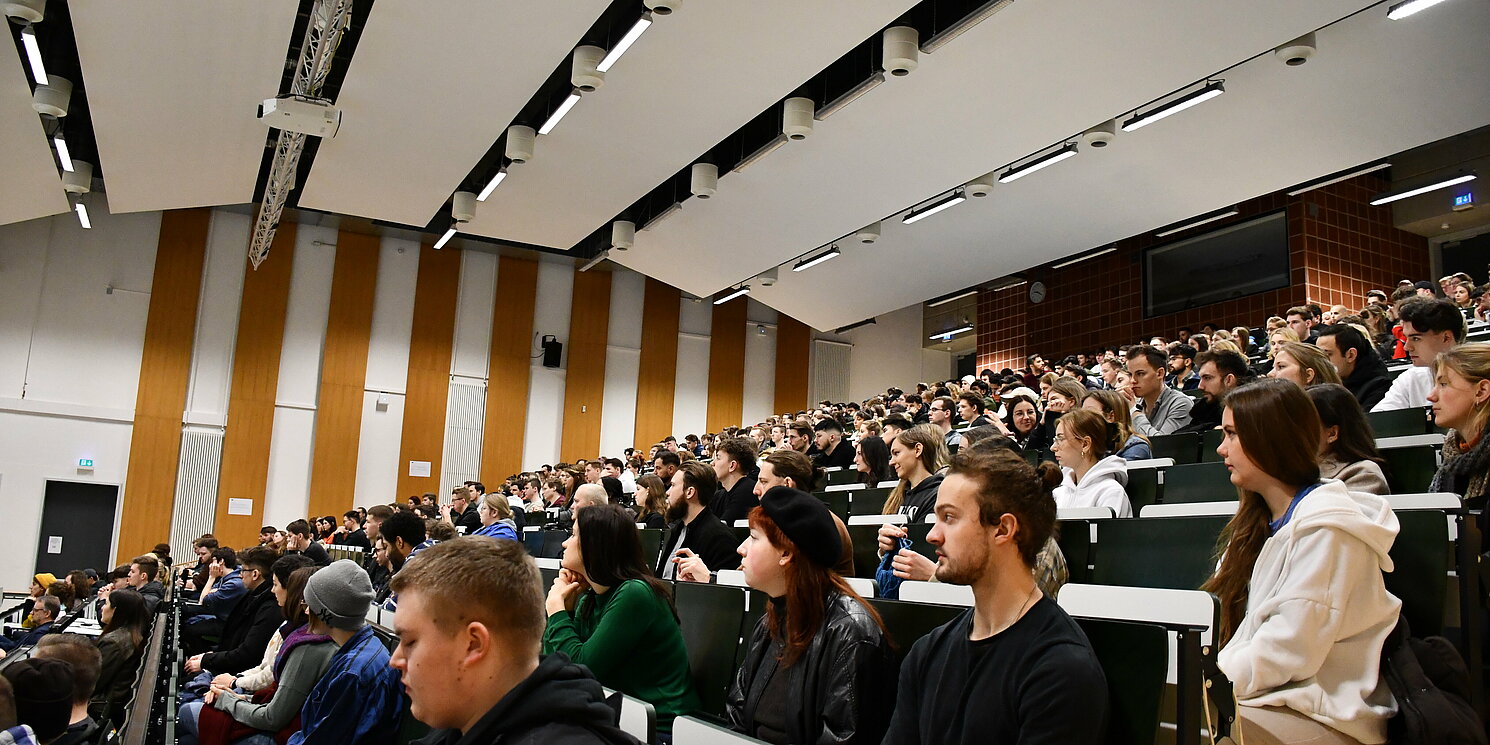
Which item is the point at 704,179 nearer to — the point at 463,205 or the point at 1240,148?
the point at 463,205

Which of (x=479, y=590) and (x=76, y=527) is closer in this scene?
(x=479, y=590)

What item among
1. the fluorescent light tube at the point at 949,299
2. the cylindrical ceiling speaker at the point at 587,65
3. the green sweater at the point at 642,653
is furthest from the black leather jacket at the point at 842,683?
the fluorescent light tube at the point at 949,299

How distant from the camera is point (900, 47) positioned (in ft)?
27.8

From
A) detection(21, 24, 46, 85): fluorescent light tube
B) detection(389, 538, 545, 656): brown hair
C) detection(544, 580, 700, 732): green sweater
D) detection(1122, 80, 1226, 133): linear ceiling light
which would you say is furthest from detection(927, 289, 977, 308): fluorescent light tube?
detection(389, 538, 545, 656): brown hair

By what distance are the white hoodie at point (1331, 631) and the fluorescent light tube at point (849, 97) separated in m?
7.70

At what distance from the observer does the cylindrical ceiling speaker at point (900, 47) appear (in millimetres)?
8484

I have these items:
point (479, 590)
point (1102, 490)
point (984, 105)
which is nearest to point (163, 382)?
point (984, 105)

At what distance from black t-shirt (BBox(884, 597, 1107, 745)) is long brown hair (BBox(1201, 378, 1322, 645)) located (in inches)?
24.1

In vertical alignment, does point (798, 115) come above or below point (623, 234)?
above

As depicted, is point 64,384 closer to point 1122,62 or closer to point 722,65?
point 722,65

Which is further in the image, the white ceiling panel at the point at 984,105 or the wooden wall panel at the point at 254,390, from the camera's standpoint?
the wooden wall panel at the point at 254,390

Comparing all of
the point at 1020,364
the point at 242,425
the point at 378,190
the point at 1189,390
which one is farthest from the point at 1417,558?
the point at 242,425

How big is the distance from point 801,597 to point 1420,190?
13311 mm

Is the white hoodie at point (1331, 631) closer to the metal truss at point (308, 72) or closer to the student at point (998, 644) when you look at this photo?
the student at point (998, 644)
